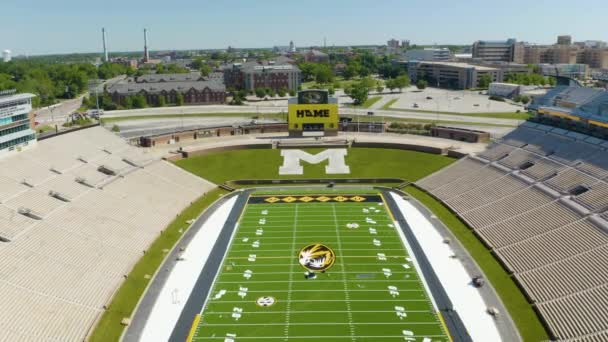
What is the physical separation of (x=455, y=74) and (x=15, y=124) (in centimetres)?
13891

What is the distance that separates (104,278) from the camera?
106ft

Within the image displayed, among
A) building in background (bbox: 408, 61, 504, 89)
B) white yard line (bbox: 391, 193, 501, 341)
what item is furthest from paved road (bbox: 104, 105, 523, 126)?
building in background (bbox: 408, 61, 504, 89)

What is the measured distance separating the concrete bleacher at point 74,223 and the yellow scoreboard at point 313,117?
55.8 feet

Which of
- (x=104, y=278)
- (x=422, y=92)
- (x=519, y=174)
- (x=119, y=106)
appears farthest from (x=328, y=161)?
(x=422, y=92)

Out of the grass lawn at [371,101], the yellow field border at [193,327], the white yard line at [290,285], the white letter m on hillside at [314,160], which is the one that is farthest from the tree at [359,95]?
the yellow field border at [193,327]

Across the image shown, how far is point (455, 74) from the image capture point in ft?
513

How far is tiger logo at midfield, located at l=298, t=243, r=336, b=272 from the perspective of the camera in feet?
115

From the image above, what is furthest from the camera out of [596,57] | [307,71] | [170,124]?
[596,57]

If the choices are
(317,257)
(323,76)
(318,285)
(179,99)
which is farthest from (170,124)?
(323,76)

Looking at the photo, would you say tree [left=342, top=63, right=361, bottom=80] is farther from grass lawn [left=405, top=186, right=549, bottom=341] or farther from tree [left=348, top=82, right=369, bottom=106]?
grass lawn [left=405, top=186, right=549, bottom=341]

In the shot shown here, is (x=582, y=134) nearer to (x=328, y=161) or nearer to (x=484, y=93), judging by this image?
(x=328, y=161)

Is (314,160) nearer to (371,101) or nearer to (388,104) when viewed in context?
(388,104)

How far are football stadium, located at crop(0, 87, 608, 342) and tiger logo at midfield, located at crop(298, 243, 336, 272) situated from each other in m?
0.16

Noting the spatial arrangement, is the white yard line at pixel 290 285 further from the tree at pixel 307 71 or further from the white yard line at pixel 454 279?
the tree at pixel 307 71
